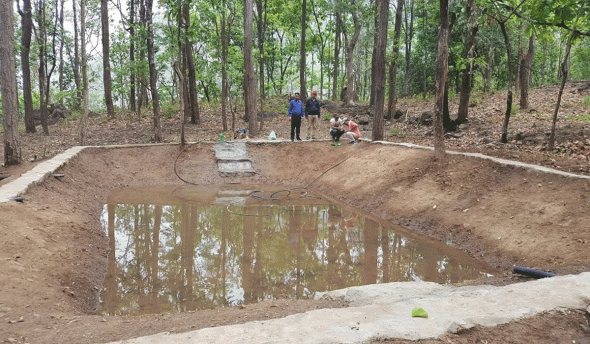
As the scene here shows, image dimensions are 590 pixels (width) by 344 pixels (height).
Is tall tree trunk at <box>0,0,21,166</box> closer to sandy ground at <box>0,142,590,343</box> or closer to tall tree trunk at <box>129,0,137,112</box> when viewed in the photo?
sandy ground at <box>0,142,590,343</box>

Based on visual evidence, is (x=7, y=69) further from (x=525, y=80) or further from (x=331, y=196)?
(x=525, y=80)

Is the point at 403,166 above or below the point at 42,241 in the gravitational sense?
above

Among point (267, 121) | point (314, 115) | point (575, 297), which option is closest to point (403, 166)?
point (314, 115)

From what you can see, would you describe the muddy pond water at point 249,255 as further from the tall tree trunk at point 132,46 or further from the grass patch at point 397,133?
the tall tree trunk at point 132,46

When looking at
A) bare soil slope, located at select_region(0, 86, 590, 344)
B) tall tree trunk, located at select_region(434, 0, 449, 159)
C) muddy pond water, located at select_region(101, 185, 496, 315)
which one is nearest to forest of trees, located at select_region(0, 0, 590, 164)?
tall tree trunk, located at select_region(434, 0, 449, 159)

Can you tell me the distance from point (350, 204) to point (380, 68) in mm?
5223

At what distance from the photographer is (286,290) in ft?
17.4

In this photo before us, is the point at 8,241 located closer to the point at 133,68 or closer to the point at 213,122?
the point at 133,68

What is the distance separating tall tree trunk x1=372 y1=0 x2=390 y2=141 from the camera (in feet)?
40.7

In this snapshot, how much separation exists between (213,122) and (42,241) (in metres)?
14.7

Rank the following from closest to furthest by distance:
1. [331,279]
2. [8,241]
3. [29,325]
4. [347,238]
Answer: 1. [29,325]
2. [8,241]
3. [331,279]
4. [347,238]

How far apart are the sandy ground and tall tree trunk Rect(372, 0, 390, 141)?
0.97m

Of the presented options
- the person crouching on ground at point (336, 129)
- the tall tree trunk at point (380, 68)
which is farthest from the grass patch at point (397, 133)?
the person crouching on ground at point (336, 129)

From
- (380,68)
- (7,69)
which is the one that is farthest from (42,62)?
(380,68)
